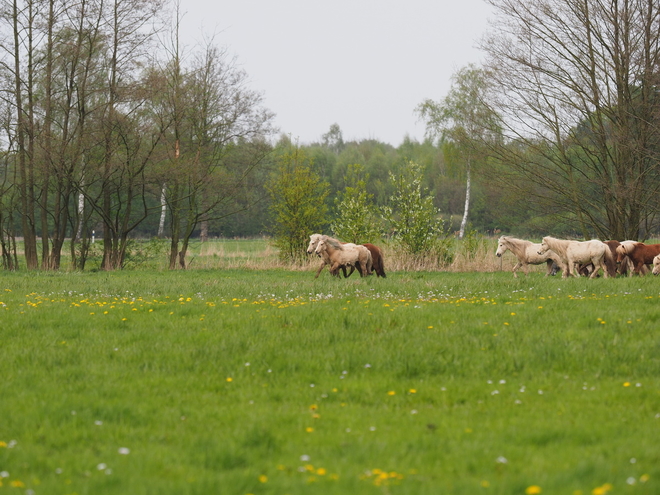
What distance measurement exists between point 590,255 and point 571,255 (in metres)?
0.58

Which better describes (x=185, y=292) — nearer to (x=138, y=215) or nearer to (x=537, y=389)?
(x=537, y=389)

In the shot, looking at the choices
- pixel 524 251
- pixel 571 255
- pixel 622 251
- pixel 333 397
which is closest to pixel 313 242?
pixel 571 255

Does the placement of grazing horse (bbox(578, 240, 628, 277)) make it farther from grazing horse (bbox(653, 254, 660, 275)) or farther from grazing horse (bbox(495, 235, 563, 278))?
grazing horse (bbox(495, 235, 563, 278))

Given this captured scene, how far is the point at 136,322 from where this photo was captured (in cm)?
1095

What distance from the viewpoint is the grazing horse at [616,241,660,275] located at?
22.0 metres

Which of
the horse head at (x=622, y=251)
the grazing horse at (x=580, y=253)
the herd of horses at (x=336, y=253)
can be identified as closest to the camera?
the grazing horse at (x=580, y=253)

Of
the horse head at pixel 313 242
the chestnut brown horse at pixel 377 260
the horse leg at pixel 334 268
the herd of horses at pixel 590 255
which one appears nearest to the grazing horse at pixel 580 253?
the herd of horses at pixel 590 255

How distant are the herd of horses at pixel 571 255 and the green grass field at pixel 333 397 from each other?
723 cm

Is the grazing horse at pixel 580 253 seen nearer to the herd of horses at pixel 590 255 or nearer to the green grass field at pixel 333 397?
the herd of horses at pixel 590 255

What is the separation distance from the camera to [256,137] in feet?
116

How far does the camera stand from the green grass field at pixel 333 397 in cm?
474

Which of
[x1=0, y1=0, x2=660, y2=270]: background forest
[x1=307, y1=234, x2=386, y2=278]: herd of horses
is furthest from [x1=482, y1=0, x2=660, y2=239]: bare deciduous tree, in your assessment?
[x1=307, y1=234, x2=386, y2=278]: herd of horses

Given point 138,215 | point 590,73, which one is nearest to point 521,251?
point 590,73

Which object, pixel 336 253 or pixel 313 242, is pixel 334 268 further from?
pixel 313 242
